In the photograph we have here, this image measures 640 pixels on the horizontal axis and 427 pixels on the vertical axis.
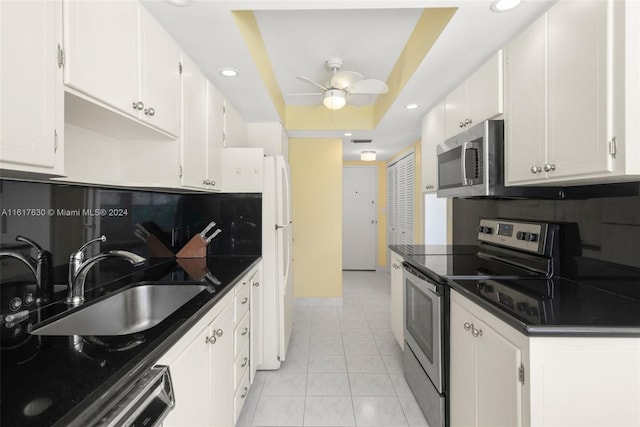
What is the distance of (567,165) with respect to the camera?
4.12ft

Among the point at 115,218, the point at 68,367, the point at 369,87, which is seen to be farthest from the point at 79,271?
the point at 369,87

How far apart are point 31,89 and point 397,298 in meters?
2.58

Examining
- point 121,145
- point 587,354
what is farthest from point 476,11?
point 121,145

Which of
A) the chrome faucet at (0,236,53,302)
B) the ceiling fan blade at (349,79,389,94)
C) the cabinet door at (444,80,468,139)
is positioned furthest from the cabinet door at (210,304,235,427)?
the cabinet door at (444,80,468,139)

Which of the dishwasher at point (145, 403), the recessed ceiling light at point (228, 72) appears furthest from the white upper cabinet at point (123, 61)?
the dishwasher at point (145, 403)

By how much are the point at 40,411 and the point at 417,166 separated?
4262mm

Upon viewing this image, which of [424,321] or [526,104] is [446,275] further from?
[526,104]

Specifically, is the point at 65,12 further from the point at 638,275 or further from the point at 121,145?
the point at 638,275

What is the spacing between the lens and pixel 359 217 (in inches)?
239

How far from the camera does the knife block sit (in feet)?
7.71

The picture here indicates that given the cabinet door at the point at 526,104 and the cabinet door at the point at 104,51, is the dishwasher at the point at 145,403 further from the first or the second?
the cabinet door at the point at 526,104

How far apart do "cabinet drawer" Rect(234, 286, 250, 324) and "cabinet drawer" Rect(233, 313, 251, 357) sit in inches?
1.7

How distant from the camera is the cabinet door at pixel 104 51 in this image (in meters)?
0.95

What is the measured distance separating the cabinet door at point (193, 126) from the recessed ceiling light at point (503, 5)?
5.38 feet
